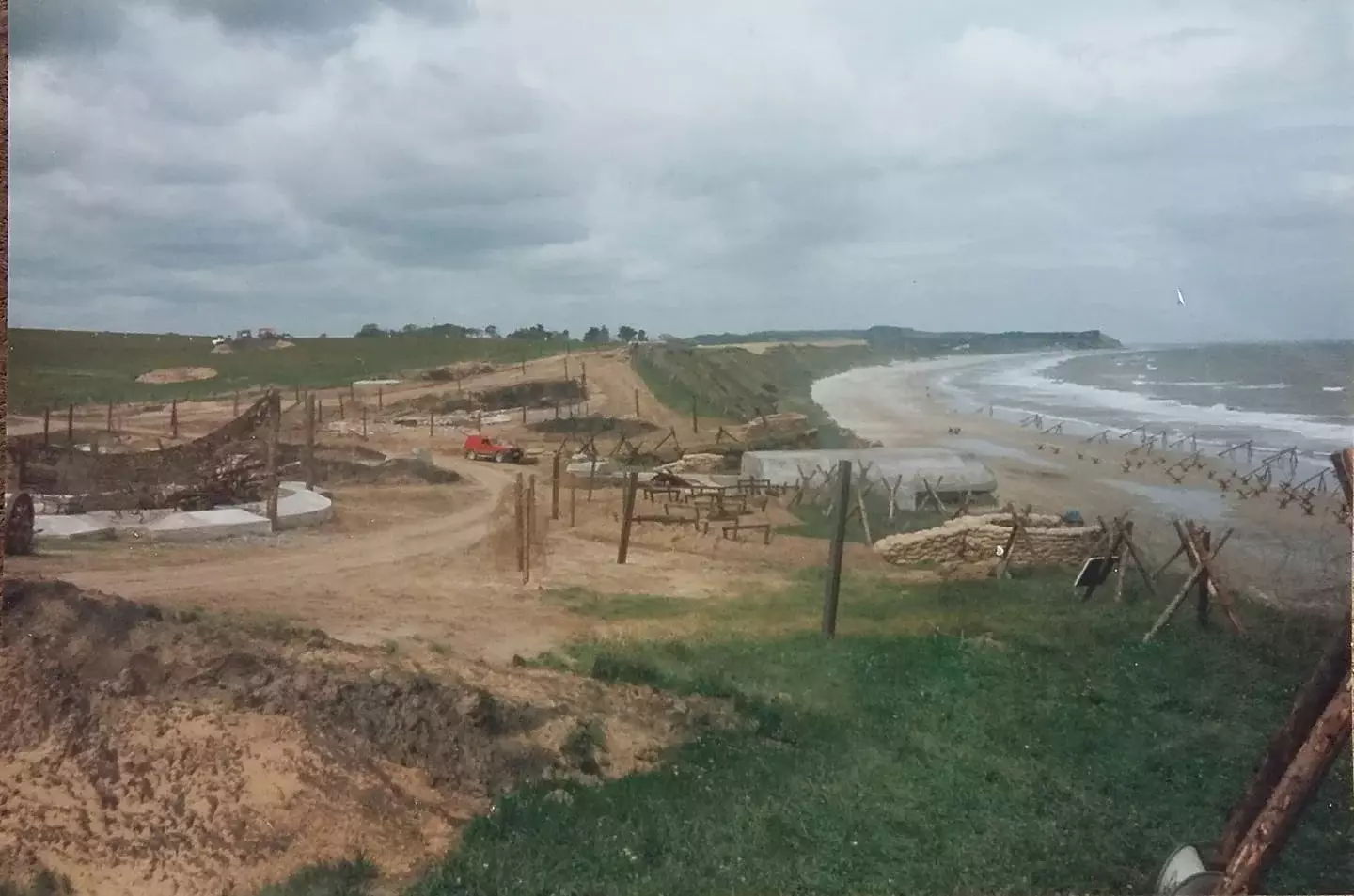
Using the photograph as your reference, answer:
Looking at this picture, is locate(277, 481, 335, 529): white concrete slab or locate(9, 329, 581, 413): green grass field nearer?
locate(9, 329, 581, 413): green grass field

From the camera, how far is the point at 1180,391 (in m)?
3.74

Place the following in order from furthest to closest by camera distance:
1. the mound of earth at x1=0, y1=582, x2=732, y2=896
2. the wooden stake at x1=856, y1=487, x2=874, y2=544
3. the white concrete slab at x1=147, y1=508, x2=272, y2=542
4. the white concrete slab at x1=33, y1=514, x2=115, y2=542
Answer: the wooden stake at x1=856, y1=487, x2=874, y2=544 → the white concrete slab at x1=147, y1=508, x2=272, y2=542 → the white concrete slab at x1=33, y1=514, x2=115, y2=542 → the mound of earth at x1=0, y1=582, x2=732, y2=896

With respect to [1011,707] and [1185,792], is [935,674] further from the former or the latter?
[1185,792]

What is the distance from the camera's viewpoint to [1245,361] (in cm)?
373

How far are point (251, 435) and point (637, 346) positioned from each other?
1363mm

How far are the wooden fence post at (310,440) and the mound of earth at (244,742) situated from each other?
0.55m

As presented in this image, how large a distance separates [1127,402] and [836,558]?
1305 millimetres

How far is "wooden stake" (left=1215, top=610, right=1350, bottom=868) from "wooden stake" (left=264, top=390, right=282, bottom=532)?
3135 mm

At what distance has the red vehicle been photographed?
3412mm

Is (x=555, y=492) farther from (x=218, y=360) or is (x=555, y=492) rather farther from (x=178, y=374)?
(x=178, y=374)

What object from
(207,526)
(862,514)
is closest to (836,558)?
(862,514)

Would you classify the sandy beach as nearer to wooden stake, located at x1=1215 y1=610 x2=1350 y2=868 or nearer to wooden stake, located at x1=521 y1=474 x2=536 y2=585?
wooden stake, located at x1=1215 y1=610 x2=1350 y2=868

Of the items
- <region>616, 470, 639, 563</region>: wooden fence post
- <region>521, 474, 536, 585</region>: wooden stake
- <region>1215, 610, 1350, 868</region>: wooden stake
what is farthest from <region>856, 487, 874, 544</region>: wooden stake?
<region>1215, 610, 1350, 868</region>: wooden stake

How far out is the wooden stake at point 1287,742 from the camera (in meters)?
2.81
